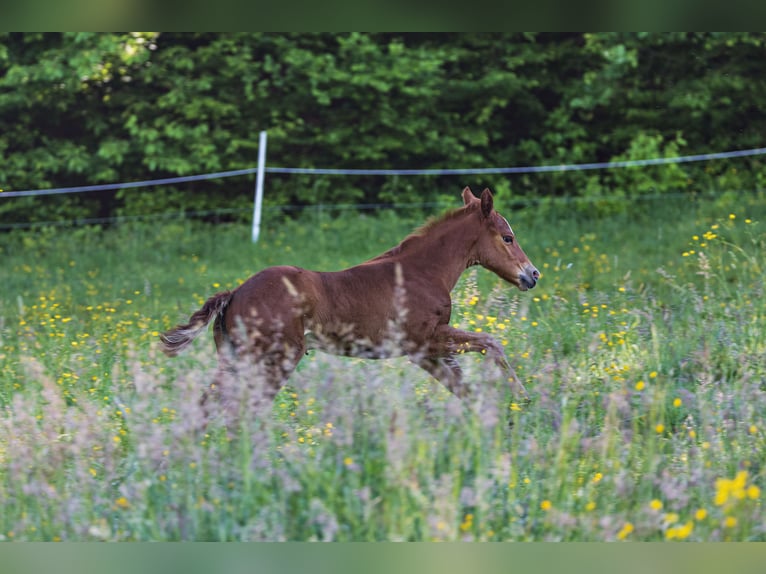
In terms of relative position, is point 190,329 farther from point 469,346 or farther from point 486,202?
point 486,202

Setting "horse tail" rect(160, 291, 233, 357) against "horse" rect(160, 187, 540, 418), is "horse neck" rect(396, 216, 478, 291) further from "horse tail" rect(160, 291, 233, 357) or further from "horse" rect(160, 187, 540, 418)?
"horse tail" rect(160, 291, 233, 357)

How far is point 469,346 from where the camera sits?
554 centimetres

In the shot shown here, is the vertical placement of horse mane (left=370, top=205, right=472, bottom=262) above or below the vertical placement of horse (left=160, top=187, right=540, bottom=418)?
above

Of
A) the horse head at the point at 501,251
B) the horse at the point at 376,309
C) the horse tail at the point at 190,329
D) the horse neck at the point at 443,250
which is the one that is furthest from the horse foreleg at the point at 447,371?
the horse tail at the point at 190,329

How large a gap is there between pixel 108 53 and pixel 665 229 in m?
9.08

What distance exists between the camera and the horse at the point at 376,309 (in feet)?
17.2

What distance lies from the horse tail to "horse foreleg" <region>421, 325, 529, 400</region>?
1.23 metres

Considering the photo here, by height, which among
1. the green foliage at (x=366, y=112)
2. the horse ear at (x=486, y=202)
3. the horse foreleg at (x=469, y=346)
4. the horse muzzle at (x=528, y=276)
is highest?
the green foliage at (x=366, y=112)

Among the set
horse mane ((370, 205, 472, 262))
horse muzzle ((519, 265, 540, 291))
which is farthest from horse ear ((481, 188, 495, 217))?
horse muzzle ((519, 265, 540, 291))

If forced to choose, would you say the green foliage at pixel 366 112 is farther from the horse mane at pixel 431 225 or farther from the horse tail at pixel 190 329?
the horse tail at pixel 190 329

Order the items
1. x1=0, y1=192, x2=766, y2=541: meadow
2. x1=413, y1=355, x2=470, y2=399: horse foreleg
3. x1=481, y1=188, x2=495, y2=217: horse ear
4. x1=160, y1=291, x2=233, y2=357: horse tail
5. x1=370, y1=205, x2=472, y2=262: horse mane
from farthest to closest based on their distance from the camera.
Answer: x1=370, y1=205, x2=472, y2=262: horse mane, x1=481, y1=188, x2=495, y2=217: horse ear, x1=413, y1=355, x2=470, y2=399: horse foreleg, x1=160, y1=291, x2=233, y2=357: horse tail, x1=0, y1=192, x2=766, y2=541: meadow

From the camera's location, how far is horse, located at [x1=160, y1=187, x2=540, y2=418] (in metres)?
5.23

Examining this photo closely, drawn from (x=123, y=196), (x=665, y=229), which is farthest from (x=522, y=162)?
(x=123, y=196)

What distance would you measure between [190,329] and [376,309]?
1.07 m
